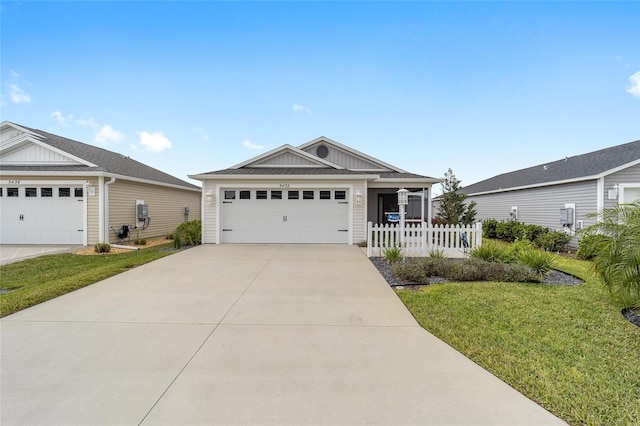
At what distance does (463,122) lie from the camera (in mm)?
14484

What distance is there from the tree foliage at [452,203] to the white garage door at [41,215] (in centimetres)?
1591

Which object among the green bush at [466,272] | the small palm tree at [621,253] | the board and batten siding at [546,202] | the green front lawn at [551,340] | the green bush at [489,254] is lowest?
the green front lawn at [551,340]

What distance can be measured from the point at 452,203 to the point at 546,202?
424 cm

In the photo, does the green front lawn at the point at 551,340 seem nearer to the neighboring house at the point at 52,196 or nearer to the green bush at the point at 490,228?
the green bush at the point at 490,228

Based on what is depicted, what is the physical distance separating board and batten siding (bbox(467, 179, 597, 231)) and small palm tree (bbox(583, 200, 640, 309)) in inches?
226

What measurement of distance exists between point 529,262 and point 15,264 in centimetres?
1310

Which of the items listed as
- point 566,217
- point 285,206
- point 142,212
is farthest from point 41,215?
point 566,217

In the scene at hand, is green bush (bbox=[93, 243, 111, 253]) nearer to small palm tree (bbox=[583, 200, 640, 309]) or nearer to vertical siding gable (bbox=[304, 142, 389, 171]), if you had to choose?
vertical siding gable (bbox=[304, 142, 389, 171])

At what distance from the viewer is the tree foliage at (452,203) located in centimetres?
1339

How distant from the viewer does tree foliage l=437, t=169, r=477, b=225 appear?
13391mm

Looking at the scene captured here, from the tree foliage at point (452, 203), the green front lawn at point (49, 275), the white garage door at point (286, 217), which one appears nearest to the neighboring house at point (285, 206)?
the white garage door at point (286, 217)

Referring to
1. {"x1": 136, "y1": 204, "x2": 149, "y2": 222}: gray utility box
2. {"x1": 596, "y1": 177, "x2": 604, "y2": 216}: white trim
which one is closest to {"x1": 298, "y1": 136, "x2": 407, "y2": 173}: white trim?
{"x1": 596, "y1": 177, "x2": 604, "y2": 216}: white trim

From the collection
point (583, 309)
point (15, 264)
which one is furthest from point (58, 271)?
point (583, 309)

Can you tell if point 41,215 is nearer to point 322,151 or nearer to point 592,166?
point 322,151
